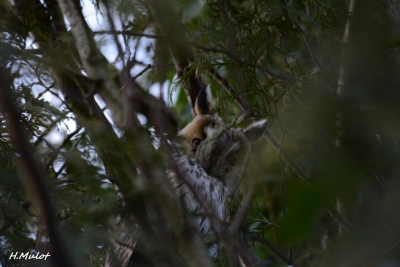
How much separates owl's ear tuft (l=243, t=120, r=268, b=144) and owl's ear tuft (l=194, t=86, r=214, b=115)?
28cm

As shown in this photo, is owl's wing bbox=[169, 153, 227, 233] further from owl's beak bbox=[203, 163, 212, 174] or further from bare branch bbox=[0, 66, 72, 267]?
bare branch bbox=[0, 66, 72, 267]

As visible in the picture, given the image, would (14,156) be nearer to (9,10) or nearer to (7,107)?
(9,10)

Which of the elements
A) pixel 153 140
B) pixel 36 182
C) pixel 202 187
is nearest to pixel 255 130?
pixel 202 187

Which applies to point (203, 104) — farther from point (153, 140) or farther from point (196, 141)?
point (153, 140)

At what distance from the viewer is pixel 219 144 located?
2477mm

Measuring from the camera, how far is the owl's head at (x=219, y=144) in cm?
248

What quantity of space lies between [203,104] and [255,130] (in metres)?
0.38

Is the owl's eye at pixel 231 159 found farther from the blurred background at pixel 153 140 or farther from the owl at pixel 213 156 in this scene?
the blurred background at pixel 153 140

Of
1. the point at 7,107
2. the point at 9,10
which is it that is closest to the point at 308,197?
the point at 7,107

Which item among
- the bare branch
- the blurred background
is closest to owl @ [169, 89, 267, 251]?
the blurred background

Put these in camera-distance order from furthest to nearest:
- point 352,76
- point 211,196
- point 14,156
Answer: point 211,196, point 14,156, point 352,76

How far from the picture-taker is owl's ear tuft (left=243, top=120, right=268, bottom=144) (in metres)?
2.41

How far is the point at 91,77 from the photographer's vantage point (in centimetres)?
129

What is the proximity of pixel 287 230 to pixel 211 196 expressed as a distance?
1498mm
